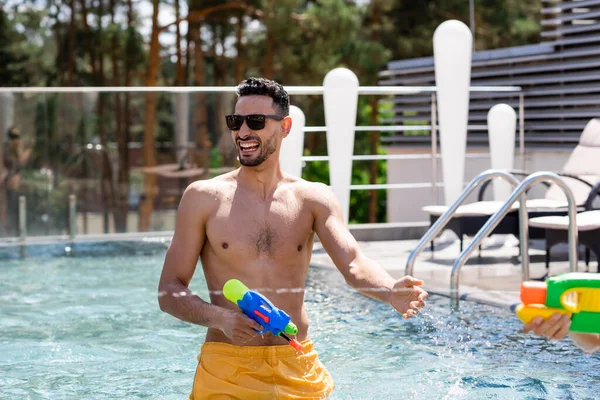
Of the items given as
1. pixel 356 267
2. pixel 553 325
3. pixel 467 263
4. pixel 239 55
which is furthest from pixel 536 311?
pixel 239 55

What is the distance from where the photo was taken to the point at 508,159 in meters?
9.82

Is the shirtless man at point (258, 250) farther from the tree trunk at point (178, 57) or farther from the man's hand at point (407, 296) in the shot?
the tree trunk at point (178, 57)

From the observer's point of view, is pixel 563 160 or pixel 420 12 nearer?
pixel 563 160

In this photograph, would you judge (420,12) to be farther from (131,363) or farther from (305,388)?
(305,388)

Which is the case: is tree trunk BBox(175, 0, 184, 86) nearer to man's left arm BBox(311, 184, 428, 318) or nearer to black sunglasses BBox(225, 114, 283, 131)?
man's left arm BBox(311, 184, 428, 318)

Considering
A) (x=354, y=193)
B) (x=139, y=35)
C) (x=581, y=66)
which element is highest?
(x=139, y=35)

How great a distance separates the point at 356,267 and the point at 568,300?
1.34 metres

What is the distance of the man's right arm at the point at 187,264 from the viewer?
304 centimetres

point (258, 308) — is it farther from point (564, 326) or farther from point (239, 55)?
point (239, 55)

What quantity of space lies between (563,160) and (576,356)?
21.5 feet

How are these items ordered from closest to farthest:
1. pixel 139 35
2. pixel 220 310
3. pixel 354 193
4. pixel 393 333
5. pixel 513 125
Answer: pixel 220 310, pixel 393 333, pixel 513 125, pixel 139 35, pixel 354 193

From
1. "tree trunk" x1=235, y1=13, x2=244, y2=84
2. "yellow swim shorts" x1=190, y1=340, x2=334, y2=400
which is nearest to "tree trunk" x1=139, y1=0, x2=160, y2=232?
"yellow swim shorts" x1=190, y1=340, x2=334, y2=400

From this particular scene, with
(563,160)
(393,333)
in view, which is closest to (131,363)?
(393,333)

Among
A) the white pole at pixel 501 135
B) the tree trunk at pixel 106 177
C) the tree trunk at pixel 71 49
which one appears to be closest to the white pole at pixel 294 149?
the white pole at pixel 501 135
